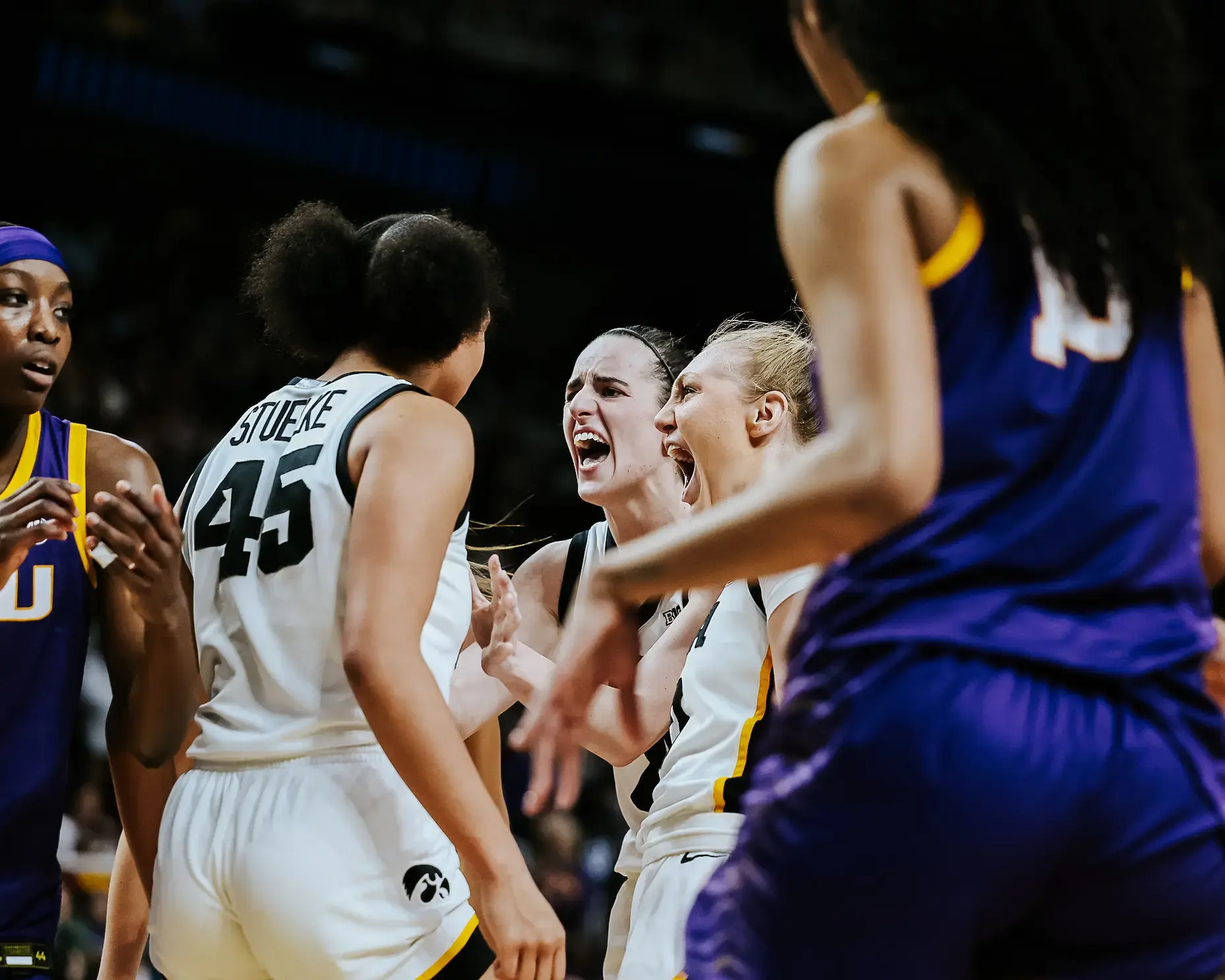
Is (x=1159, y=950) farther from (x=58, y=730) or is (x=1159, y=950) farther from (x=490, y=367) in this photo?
(x=490, y=367)

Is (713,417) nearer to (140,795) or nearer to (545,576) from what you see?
(545,576)

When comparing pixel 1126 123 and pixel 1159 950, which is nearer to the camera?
pixel 1159 950

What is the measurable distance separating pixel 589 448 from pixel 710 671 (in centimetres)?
157

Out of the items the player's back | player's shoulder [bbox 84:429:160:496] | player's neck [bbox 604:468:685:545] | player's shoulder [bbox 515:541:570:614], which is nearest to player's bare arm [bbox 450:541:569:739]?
Answer: player's shoulder [bbox 515:541:570:614]

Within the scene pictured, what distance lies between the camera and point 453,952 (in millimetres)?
2613

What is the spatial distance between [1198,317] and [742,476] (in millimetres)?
1853

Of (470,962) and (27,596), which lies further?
(27,596)

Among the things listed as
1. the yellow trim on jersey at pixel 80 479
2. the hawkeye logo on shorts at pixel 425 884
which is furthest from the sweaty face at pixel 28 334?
the hawkeye logo on shorts at pixel 425 884

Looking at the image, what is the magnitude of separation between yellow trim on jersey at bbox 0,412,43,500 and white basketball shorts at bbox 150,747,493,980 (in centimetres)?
113

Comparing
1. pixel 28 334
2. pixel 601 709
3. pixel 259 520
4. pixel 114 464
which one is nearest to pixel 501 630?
pixel 601 709

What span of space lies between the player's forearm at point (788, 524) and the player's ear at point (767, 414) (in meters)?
2.04

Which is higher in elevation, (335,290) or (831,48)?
(831,48)

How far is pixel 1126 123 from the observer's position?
159 centimetres

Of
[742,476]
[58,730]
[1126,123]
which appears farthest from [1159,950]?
[58,730]
